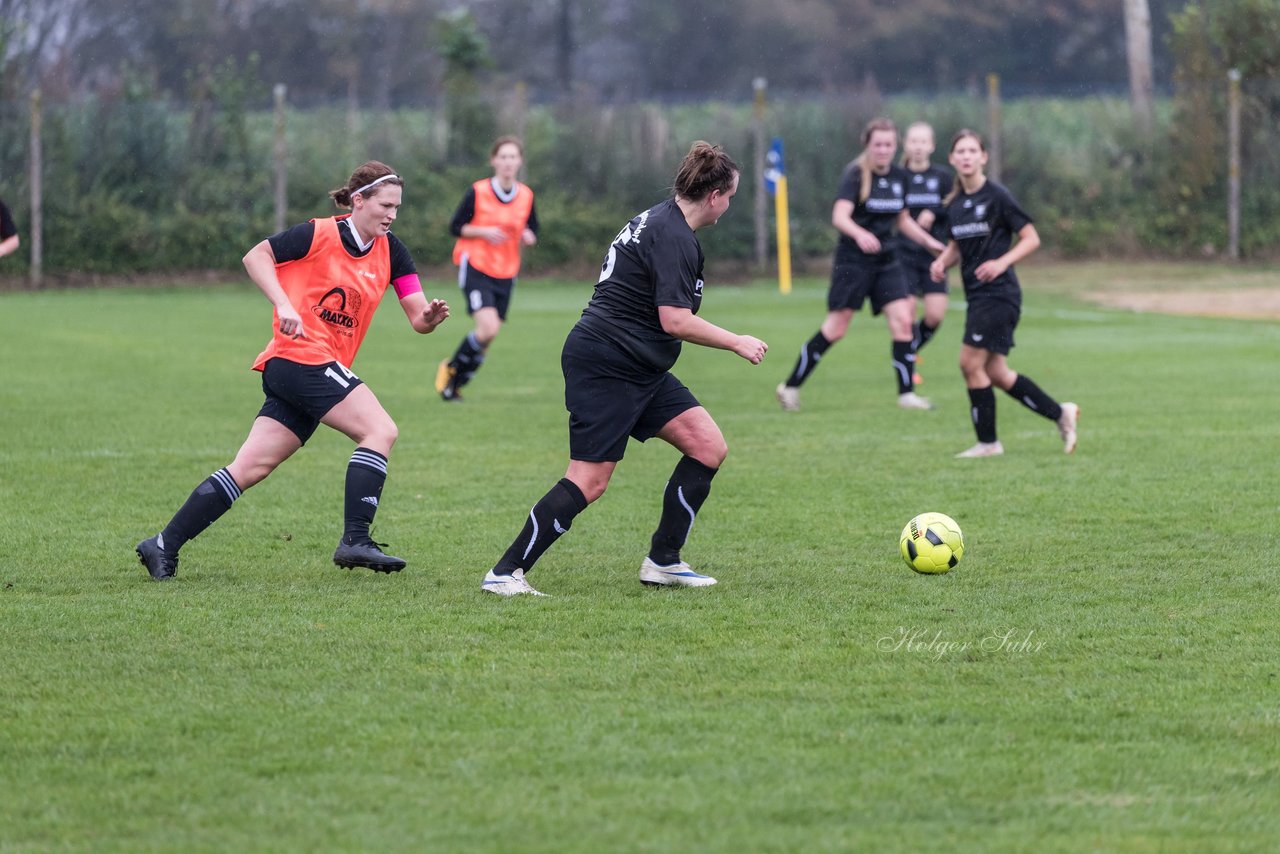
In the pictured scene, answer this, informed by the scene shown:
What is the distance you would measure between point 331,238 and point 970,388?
4.57 m

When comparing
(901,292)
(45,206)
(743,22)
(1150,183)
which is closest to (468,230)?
(901,292)

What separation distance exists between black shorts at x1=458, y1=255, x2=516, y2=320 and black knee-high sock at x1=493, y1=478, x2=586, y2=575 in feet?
24.2

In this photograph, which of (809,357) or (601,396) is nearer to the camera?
(601,396)

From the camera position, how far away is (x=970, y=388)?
9812mm

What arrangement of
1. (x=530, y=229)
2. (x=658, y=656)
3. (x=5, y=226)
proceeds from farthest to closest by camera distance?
(x=530, y=229) → (x=5, y=226) → (x=658, y=656)

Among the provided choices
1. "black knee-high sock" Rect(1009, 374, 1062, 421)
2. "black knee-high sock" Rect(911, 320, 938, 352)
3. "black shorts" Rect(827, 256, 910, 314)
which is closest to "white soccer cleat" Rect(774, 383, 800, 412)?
"black shorts" Rect(827, 256, 910, 314)

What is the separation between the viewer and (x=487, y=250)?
43.9ft

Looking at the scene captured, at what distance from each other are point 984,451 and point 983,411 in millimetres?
238

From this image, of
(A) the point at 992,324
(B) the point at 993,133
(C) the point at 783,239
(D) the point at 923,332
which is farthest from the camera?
(B) the point at 993,133

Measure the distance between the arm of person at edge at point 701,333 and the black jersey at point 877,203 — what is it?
6.56 meters

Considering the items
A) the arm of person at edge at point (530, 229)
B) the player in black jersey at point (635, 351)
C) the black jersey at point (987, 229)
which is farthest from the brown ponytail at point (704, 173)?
the arm of person at edge at point (530, 229)

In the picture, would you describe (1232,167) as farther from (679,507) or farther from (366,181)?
(366,181)

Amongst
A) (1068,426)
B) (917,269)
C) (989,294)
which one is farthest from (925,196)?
(1068,426)

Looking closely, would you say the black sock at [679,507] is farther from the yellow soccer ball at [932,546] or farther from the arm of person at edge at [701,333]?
the yellow soccer ball at [932,546]
